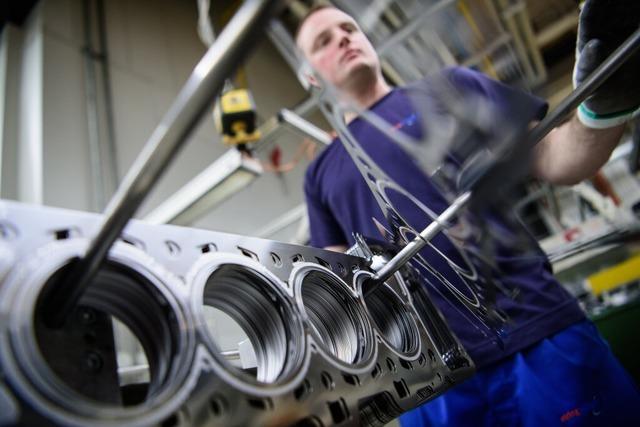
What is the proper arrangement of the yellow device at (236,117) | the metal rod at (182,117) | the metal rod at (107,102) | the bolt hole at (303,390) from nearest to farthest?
the metal rod at (182,117) < the bolt hole at (303,390) < the yellow device at (236,117) < the metal rod at (107,102)

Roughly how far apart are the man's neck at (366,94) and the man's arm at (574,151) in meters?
0.31

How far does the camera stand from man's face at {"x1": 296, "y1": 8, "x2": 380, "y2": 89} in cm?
62

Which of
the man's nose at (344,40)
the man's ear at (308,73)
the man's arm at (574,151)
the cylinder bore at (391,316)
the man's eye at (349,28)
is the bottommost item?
the cylinder bore at (391,316)

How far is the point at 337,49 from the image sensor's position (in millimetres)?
711

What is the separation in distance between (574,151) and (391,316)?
0.51 m

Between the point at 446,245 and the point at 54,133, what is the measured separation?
1893 millimetres

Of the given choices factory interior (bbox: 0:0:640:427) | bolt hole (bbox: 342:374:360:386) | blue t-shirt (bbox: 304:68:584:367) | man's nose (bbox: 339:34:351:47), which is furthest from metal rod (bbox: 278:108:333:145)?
bolt hole (bbox: 342:374:360:386)

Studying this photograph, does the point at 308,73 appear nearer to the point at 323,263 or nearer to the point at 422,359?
the point at 323,263

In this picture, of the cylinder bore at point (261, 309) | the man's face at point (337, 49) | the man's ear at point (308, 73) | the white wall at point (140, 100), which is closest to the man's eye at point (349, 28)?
the man's face at point (337, 49)

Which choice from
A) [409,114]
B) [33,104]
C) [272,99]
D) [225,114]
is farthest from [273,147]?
[409,114]

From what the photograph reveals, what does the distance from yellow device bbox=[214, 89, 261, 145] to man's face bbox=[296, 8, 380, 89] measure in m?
0.43

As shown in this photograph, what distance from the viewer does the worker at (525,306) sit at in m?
0.66

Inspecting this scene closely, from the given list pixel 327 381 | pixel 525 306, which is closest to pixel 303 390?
pixel 327 381

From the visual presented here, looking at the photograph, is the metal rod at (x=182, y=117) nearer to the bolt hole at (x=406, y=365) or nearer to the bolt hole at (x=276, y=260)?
the bolt hole at (x=276, y=260)
